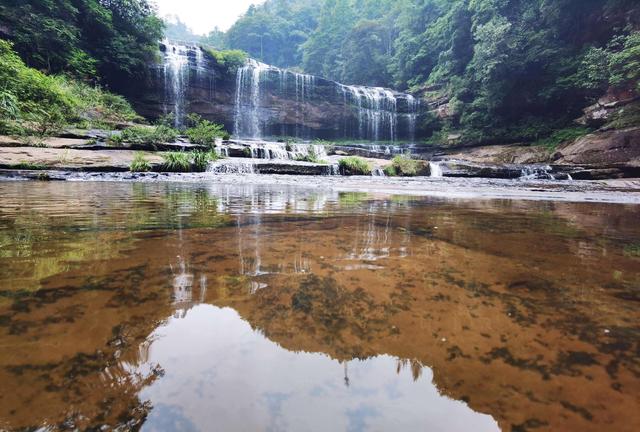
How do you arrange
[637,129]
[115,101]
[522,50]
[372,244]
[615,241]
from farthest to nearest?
[522,50]
[115,101]
[637,129]
[615,241]
[372,244]

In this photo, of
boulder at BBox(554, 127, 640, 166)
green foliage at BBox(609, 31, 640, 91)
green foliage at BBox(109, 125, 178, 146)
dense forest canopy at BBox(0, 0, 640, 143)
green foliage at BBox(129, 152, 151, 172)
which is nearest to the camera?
green foliage at BBox(129, 152, 151, 172)

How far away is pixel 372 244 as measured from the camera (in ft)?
6.55

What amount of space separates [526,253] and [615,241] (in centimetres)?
97

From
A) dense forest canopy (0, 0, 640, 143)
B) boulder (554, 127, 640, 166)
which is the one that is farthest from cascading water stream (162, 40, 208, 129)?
boulder (554, 127, 640, 166)

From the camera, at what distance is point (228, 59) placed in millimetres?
22359

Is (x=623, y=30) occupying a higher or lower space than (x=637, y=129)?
higher

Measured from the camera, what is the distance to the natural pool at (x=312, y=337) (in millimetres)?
606

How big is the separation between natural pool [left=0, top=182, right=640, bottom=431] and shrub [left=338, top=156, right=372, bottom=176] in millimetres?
10941

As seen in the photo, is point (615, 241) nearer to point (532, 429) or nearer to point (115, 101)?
point (532, 429)

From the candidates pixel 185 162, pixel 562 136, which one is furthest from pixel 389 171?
pixel 562 136

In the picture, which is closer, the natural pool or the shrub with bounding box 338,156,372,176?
the natural pool

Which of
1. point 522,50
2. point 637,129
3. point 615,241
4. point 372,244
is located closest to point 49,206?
point 372,244

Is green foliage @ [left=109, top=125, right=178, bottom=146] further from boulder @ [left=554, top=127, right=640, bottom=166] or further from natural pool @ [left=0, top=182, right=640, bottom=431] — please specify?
boulder @ [left=554, top=127, right=640, bottom=166]

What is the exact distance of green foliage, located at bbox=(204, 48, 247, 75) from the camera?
871 inches
